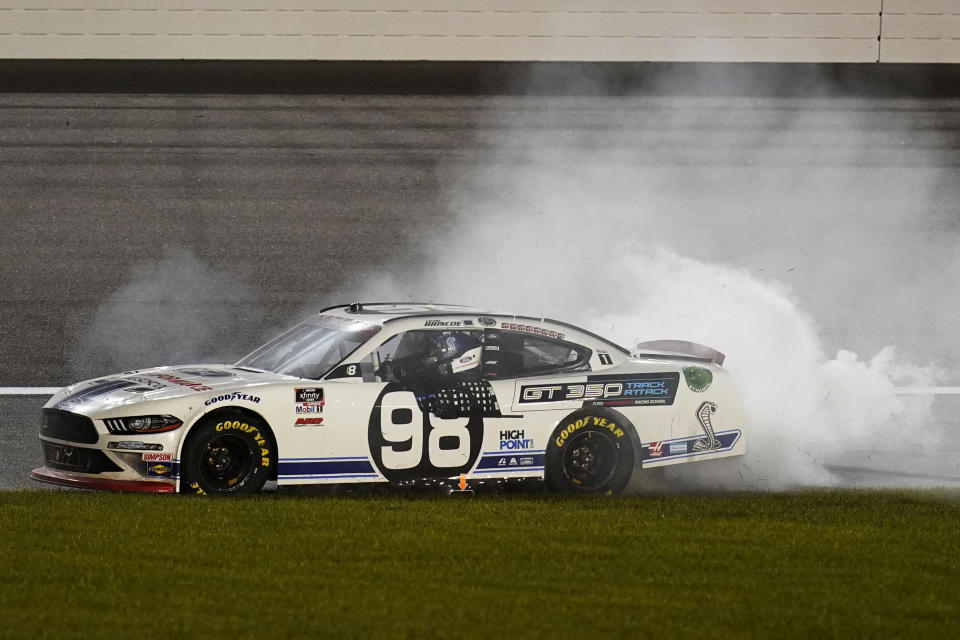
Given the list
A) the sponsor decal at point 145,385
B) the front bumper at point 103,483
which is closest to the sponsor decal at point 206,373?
the sponsor decal at point 145,385

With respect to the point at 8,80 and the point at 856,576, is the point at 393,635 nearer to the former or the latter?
the point at 856,576

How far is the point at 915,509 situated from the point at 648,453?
5.62 ft

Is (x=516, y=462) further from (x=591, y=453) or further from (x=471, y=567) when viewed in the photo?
(x=471, y=567)

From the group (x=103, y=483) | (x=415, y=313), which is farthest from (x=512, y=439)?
(x=103, y=483)

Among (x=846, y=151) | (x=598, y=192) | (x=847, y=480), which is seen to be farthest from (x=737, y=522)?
(x=846, y=151)

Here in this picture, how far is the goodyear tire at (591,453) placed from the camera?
846cm

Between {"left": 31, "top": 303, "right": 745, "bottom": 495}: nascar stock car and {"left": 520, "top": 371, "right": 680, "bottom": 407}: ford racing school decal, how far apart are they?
1cm

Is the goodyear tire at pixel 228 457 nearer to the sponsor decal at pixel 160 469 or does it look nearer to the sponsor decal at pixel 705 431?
the sponsor decal at pixel 160 469

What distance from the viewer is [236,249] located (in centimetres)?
1345

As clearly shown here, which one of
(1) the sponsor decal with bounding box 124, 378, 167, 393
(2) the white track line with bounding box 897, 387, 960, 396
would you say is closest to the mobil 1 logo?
(1) the sponsor decal with bounding box 124, 378, 167, 393

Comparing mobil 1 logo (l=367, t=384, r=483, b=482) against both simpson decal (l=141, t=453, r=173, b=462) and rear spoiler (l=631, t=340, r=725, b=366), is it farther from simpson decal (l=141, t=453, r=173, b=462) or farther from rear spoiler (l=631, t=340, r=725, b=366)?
rear spoiler (l=631, t=340, r=725, b=366)

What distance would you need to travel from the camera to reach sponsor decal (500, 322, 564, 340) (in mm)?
8711

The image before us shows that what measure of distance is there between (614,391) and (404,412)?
4.73 feet

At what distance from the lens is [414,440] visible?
26.8 ft
